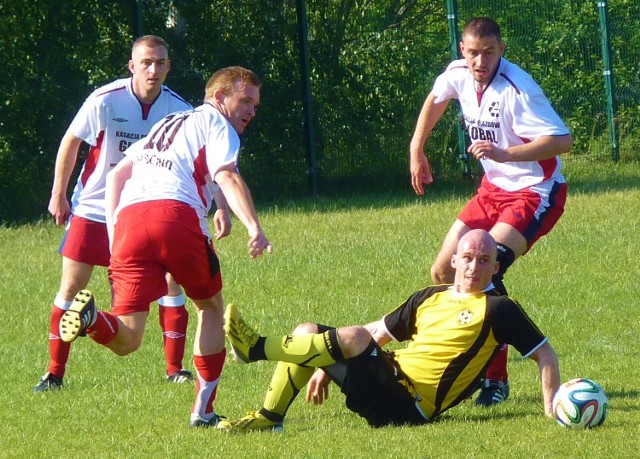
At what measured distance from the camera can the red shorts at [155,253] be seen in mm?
6418

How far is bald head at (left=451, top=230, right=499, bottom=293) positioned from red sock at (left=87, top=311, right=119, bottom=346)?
1838mm

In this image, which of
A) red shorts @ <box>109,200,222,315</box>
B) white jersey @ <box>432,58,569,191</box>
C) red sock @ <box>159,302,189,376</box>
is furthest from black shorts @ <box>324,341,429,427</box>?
red sock @ <box>159,302,189,376</box>

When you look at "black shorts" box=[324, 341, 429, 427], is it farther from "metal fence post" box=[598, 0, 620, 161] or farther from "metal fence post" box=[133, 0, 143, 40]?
"metal fence post" box=[598, 0, 620, 161]

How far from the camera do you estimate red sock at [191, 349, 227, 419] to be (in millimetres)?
6703

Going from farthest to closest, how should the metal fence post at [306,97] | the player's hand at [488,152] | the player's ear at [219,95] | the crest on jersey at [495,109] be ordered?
the metal fence post at [306,97]
the crest on jersey at [495,109]
the player's hand at [488,152]
the player's ear at [219,95]

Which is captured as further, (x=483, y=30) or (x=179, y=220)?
(x=483, y=30)

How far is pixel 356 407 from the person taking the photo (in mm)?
6477

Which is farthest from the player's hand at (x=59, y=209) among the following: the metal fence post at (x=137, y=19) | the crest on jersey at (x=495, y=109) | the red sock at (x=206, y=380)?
the metal fence post at (x=137, y=19)

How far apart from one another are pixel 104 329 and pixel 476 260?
6.44 feet

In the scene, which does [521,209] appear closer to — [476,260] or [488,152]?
[488,152]

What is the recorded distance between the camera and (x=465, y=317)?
6605 millimetres

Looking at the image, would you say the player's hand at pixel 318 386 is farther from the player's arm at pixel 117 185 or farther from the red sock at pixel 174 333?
the red sock at pixel 174 333

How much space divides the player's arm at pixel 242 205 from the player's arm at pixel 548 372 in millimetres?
1544

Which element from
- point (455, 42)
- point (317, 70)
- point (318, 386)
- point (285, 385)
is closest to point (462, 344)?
point (318, 386)
